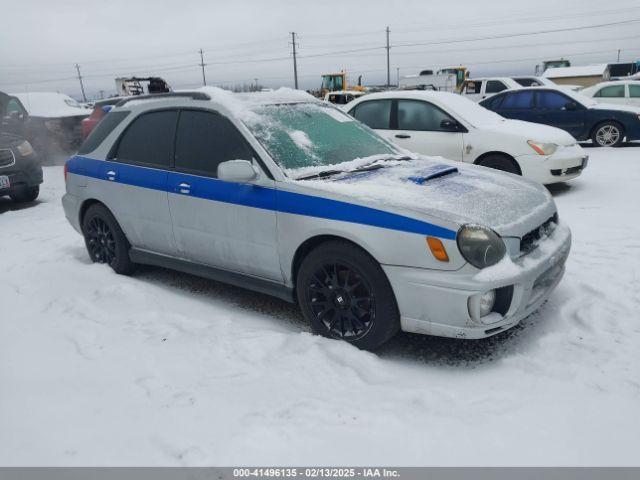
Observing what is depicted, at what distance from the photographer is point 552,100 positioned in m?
11.3

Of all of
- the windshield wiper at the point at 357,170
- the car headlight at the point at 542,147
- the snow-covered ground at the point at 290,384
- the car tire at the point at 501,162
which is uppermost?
the windshield wiper at the point at 357,170

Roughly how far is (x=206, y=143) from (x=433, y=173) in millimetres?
1716

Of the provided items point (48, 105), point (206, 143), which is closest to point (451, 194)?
point (206, 143)

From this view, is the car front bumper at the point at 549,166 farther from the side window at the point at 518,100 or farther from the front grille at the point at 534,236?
the side window at the point at 518,100

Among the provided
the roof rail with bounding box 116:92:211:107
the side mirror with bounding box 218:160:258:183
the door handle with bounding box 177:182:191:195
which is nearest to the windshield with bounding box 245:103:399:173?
the side mirror with bounding box 218:160:258:183

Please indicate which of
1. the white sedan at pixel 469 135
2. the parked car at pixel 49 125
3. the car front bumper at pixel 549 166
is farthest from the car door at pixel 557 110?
the parked car at pixel 49 125

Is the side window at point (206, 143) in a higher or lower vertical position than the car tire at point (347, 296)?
higher

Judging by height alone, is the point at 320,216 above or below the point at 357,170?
below

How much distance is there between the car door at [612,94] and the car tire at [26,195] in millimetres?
14167

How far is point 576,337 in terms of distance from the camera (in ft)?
10.8

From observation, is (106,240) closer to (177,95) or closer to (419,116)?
(177,95)

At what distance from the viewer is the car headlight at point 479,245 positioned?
2.85 metres

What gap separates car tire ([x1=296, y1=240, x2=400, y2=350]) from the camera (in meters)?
3.06

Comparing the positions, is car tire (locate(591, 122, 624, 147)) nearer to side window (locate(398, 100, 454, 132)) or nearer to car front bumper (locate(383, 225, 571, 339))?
side window (locate(398, 100, 454, 132))
